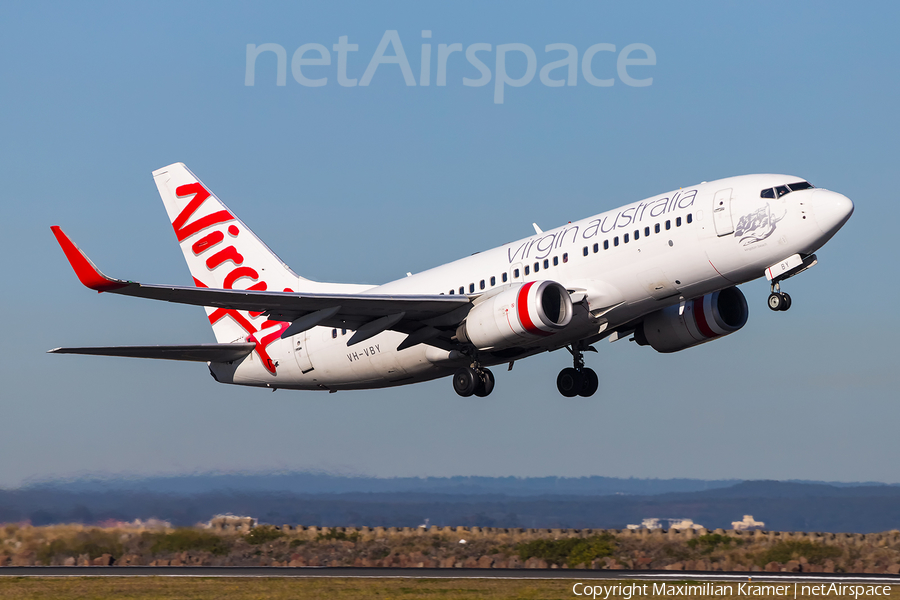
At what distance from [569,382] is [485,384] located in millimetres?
4428

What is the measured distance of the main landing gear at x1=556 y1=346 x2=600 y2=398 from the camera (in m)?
35.6

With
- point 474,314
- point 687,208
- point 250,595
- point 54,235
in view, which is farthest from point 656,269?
point 54,235

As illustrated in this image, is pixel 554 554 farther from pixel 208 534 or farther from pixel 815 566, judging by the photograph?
pixel 208 534

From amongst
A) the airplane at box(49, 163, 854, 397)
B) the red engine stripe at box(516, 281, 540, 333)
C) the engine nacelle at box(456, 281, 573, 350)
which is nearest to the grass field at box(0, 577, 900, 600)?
the airplane at box(49, 163, 854, 397)

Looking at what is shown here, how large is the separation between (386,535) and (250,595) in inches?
591

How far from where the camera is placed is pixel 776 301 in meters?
28.7

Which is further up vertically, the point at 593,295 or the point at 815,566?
the point at 593,295

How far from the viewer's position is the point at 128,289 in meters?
26.5

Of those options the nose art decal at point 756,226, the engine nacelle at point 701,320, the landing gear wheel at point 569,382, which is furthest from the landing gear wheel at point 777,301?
the landing gear wheel at point 569,382

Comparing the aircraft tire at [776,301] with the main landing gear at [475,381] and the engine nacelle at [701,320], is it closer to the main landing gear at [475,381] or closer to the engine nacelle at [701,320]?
the engine nacelle at [701,320]

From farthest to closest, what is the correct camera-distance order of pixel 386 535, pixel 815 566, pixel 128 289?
1. pixel 386 535
2. pixel 815 566
3. pixel 128 289

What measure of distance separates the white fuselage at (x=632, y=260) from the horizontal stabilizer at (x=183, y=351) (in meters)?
4.31

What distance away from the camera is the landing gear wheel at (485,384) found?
32.5 metres

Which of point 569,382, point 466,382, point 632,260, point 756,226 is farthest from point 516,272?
point 756,226
